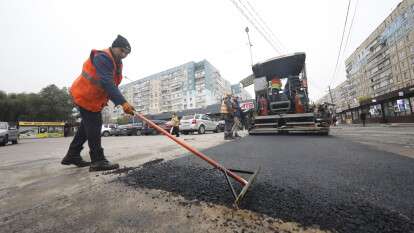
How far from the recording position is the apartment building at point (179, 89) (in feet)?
233

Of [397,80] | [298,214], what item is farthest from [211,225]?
[397,80]

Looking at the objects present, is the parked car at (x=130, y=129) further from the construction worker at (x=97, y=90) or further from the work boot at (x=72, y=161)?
the construction worker at (x=97, y=90)

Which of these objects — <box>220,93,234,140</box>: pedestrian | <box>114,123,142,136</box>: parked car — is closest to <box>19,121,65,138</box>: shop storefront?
<box>114,123,142,136</box>: parked car

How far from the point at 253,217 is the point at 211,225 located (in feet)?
0.81

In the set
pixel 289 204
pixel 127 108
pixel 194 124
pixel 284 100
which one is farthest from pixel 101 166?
pixel 194 124

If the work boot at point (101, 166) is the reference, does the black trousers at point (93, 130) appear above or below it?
above

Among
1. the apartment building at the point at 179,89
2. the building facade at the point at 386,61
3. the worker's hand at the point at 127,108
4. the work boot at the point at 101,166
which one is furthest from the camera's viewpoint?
the apartment building at the point at 179,89

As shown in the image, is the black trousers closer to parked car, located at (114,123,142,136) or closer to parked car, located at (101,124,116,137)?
parked car, located at (114,123,142,136)

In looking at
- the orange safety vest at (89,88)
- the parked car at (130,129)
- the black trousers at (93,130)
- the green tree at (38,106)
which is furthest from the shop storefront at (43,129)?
the orange safety vest at (89,88)

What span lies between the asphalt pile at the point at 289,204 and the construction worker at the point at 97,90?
0.87 meters

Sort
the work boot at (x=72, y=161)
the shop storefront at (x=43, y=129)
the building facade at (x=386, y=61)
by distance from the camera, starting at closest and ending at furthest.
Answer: the work boot at (x=72, y=161) < the shop storefront at (x=43, y=129) < the building facade at (x=386, y=61)

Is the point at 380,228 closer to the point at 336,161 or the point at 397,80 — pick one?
the point at 336,161

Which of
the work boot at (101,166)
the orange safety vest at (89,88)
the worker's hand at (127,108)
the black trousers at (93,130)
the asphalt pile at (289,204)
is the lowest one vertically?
the asphalt pile at (289,204)

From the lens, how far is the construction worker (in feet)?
7.41
